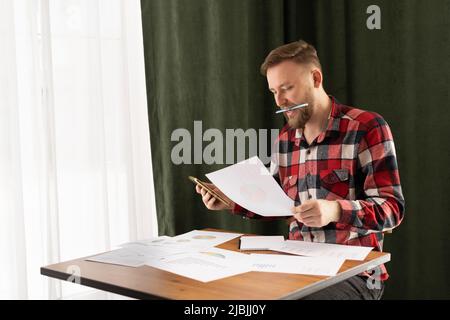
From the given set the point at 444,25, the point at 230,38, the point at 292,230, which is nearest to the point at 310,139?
the point at 292,230

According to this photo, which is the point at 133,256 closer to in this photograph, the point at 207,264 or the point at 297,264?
the point at 207,264

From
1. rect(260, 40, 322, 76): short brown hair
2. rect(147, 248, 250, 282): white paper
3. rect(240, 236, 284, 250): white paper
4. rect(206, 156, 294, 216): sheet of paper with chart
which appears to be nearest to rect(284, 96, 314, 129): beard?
rect(260, 40, 322, 76): short brown hair

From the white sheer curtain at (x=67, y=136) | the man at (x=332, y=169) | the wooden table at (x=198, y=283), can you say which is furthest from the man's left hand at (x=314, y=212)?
the white sheer curtain at (x=67, y=136)

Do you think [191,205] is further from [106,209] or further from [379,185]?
[379,185]

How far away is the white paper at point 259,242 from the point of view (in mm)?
1358

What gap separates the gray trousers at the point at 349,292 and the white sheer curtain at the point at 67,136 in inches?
37.2

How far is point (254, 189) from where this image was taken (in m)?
1.40

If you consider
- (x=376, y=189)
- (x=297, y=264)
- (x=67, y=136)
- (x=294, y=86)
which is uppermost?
(x=294, y=86)

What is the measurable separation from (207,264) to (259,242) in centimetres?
27

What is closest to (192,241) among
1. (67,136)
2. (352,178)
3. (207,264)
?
(207,264)

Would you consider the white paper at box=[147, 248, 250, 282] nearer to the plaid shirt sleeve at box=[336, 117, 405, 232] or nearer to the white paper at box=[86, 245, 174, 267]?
the white paper at box=[86, 245, 174, 267]

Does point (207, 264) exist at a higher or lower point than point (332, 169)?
lower

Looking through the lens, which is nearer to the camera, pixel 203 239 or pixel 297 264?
pixel 297 264
